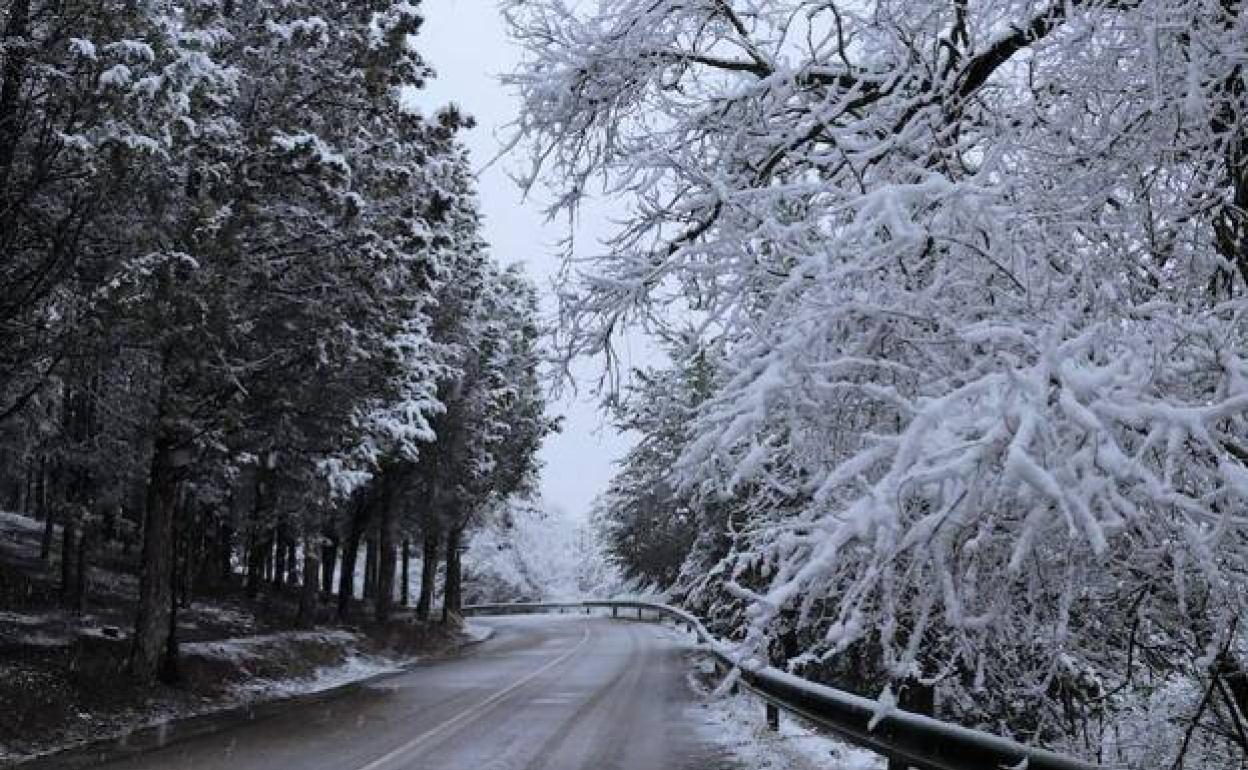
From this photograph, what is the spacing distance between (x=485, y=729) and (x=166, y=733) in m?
3.83

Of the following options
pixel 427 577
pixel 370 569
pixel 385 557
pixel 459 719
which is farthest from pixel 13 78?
pixel 370 569

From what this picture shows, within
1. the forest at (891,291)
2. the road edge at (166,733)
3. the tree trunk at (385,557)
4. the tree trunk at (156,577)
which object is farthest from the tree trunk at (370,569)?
the forest at (891,291)

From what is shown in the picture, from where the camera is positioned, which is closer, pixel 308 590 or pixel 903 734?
pixel 903 734

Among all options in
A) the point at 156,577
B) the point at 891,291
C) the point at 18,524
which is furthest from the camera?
the point at 18,524

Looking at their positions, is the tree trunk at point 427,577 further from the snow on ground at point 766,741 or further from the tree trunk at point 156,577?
the snow on ground at point 766,741

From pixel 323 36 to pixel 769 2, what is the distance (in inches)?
454

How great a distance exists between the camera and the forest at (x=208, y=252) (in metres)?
Answer: 11.2

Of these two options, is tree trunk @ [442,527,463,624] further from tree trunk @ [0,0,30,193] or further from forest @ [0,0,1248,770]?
tree trunk @ [0,0,30,193]

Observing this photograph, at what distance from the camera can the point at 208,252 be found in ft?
46.2

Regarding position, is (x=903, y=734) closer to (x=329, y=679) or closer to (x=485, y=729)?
(x=485, y=729)

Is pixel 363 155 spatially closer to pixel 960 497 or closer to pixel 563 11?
pixel 563 11

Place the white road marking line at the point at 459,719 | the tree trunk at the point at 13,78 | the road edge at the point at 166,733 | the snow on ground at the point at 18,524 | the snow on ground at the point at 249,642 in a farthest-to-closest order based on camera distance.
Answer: the snow on ground at the point at 18,524
the snow on ground at the point at 249,642
the white road marking line at the point at 459,719
the tree trunk at the point at 13,78
the road edge at the point at 166,733

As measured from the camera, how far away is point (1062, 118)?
4.30 metres

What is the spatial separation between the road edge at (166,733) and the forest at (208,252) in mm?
1423
